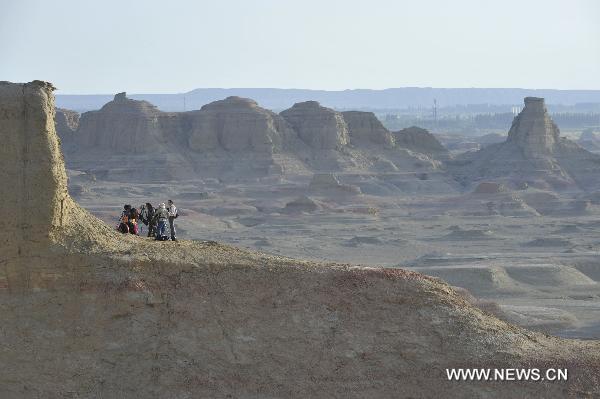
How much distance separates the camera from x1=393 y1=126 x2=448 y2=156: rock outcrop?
111 m

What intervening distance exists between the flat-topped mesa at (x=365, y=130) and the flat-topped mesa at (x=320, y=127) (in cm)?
194

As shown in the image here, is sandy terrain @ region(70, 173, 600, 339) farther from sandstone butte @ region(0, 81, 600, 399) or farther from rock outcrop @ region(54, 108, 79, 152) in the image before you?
sandstone butte @ region(0, 81, 600, 399)

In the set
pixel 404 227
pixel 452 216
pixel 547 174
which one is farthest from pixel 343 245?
pixel 547 174

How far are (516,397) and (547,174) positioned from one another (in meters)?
83.8

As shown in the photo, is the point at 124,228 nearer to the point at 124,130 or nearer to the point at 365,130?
the point at 124,130

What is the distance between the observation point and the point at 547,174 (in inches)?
3863

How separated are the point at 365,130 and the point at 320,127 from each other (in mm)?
6445

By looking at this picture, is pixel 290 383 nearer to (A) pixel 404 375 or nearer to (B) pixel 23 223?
(A) pixel 404 375

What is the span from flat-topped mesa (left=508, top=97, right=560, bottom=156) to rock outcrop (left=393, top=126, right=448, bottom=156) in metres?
10.4

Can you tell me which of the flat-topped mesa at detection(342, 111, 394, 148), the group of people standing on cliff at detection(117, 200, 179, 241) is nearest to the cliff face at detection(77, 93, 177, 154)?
the flat-topped mesa at detection(342, 111, 394, 148)

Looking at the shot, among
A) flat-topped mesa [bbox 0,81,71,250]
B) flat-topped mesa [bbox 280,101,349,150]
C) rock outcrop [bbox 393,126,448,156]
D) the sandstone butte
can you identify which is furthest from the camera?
rock outcrop [bbox 393,126,448,156]

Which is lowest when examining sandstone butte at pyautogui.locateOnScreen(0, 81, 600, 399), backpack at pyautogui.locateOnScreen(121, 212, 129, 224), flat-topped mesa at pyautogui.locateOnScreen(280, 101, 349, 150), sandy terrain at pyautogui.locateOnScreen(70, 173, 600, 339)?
sandy terrain at pyautogui.locateOnScreen(70, 173, 600, 339)

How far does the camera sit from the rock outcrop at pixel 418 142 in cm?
11065

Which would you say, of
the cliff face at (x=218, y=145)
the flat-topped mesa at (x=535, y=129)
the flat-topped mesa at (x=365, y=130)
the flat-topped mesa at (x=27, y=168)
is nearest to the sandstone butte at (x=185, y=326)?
the flat-topped mesa at (x=27, y=168)
